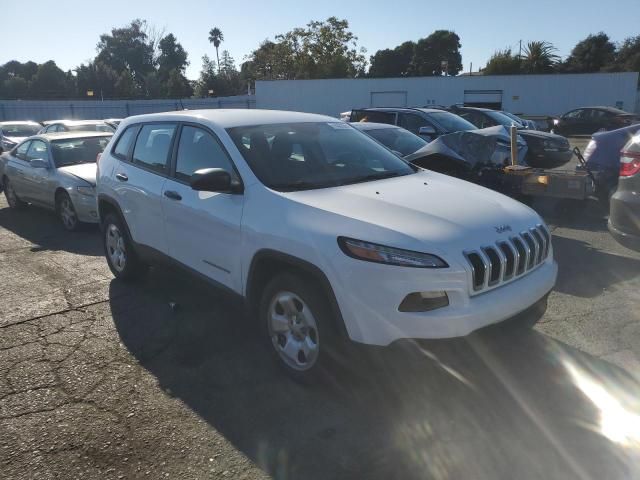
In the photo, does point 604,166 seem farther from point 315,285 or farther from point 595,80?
point 595,80

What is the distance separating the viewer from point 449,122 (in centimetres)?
1110

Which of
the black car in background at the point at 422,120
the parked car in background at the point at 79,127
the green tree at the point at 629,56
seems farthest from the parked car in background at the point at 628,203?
the green tree at the point at 629,56

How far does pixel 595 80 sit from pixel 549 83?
2.70 m

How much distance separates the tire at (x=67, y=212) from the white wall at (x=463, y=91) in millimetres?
29538

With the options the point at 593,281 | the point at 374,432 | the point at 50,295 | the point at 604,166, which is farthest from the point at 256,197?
the point at 604,166

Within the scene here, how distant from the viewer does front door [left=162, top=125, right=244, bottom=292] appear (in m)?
3.62

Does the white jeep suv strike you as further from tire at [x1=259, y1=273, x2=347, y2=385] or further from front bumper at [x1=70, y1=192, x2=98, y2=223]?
front bumper at [x1=70, y1=192, x2=98, y2=223]

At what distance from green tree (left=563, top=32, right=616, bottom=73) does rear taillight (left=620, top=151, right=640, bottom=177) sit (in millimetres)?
63527

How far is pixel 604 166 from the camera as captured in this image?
301 inches

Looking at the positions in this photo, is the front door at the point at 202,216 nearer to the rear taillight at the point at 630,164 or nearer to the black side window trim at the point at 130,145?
the black side window trim at the point at 130,145

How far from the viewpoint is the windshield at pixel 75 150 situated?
27.5 ft

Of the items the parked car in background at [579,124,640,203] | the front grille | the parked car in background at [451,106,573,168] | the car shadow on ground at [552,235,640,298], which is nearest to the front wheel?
the car shadow on ground at [552,235,640,298]

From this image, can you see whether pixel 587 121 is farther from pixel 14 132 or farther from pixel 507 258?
pixel 507 258

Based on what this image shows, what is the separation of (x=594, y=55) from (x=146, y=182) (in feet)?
224
